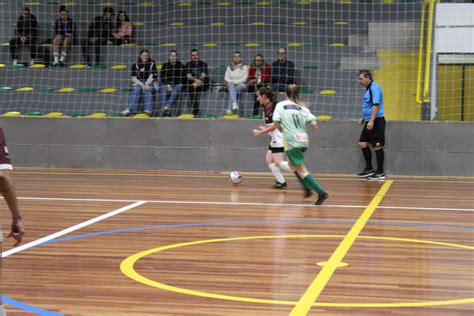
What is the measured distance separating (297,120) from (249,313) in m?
6.19

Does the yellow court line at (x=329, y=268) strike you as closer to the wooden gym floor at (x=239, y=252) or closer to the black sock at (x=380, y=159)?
the wooden gym floor at (x=239, y=252)

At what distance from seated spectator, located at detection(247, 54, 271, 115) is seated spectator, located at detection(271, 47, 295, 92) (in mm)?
153

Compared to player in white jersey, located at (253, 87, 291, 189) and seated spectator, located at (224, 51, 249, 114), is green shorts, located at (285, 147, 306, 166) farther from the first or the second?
seated spectator, located at (224, 51, 249, 114)

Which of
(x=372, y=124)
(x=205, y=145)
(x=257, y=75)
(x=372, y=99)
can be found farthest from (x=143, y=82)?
(x=372, y=124)

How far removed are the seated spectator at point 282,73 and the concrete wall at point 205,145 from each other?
1.36 meters

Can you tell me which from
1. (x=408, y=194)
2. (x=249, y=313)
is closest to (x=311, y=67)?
(x=408, y=194)

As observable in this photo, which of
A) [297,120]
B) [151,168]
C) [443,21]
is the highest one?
[443,21]

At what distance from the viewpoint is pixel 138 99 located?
18156 millimetres

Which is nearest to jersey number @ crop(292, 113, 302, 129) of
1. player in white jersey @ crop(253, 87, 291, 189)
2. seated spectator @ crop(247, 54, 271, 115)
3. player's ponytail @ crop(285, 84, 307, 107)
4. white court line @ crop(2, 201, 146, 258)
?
player's ponytail @ crop(285, 84, 307, 107)

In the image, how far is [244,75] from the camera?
17719mm

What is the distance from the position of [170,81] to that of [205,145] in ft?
6.34

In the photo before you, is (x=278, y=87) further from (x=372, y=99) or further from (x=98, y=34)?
(x=98, y=34)

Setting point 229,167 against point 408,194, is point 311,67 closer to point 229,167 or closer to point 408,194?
point 229,167

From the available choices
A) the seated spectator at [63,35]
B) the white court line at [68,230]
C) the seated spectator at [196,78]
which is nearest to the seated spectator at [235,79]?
the seated spectator at [196,78]
